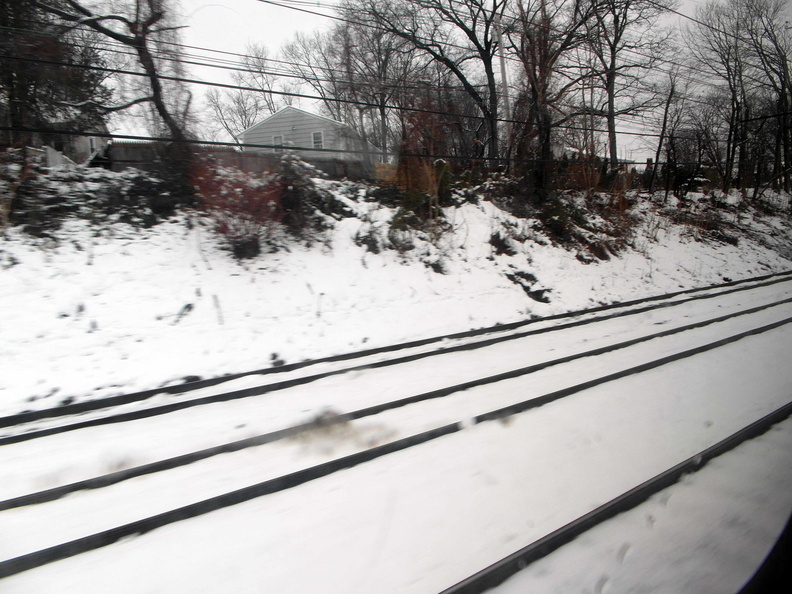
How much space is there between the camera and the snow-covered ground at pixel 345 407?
2.84 metres

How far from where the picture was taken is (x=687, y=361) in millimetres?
6605

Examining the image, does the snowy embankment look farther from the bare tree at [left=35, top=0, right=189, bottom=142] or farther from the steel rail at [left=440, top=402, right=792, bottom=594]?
the steel rail at [left=440, top=402, right=792, bottom=594]

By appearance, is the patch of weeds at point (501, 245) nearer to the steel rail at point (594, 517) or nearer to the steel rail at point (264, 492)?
the steel rail at point (264, 492)

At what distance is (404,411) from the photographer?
520 cm

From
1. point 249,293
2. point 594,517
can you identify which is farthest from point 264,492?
point 249,293

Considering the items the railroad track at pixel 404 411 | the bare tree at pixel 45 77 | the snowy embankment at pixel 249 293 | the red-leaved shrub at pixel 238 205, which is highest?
the bare tree at pixel 45 77

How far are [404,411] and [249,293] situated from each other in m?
4.78

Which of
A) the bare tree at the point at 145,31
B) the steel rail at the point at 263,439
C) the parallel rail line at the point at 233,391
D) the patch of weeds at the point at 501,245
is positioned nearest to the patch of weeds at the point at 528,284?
the patch of weeds at the point at 501,245

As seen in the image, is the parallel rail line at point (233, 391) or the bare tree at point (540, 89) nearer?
the parallel rail line at point (233, 391)

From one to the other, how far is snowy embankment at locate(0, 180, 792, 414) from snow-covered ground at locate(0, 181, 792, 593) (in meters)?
0.04

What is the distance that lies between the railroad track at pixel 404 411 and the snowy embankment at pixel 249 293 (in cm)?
108

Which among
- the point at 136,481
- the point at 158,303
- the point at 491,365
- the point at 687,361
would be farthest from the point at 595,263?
the point at 136,481

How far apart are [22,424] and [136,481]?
7.14 ft

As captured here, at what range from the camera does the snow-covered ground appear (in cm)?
284
